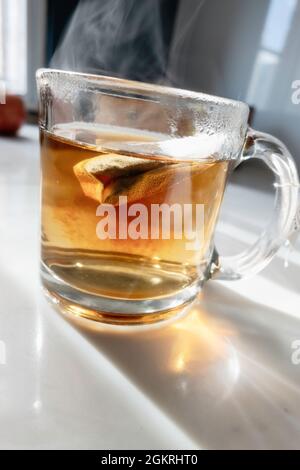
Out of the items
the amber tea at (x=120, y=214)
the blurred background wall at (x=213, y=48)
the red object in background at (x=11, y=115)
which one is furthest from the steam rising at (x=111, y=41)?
the amber tea at (x=120, y=214)

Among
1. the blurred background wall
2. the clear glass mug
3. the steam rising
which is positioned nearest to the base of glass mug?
the clear glass mug

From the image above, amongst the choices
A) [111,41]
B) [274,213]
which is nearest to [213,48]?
[111,41]

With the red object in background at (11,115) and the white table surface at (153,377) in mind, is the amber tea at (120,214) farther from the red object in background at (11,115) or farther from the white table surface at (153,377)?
the red object in background at (11,115)

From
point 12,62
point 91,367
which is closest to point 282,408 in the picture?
point 91,367

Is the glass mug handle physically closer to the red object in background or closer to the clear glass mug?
the clear glass mug

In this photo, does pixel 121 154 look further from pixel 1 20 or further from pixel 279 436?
pixel 1 20

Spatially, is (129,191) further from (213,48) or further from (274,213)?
(213,48)
